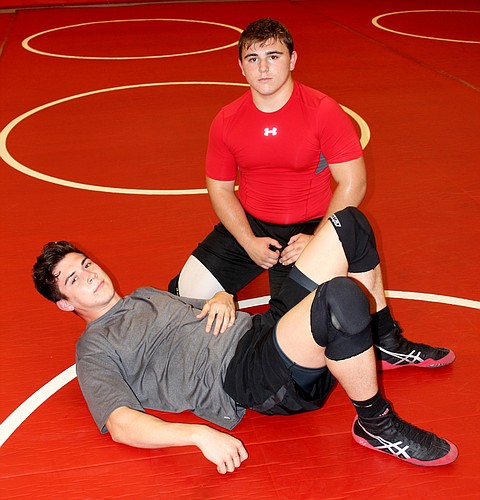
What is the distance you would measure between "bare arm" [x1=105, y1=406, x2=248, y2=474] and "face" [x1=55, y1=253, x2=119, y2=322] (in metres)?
0.45

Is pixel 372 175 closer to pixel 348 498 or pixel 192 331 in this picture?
pixel 192 331

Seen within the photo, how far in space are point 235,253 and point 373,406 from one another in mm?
1303

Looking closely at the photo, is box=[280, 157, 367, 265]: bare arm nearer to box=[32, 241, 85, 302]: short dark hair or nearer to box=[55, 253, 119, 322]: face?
box=[55, 253, 119, 322]: face

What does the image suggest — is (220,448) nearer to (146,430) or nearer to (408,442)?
(146,430)

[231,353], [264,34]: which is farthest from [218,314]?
[264,34]

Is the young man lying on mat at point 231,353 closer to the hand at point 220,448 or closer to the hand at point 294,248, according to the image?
the hand at point 220,448

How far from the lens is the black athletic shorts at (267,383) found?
2598 mm

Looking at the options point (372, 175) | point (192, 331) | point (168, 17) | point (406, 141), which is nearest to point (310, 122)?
point (192, 331)

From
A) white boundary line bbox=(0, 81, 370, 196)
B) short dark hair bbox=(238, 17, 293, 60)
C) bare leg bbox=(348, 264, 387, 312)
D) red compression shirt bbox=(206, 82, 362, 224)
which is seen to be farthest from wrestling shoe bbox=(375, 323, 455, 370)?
white boundary line bbox=(0, 81, 370, 196)

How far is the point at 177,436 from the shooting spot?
7.96 feet

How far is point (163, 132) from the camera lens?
609 centimetres

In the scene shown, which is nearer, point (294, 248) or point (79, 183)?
point (294, 248)

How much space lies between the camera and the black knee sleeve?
277 centimetres

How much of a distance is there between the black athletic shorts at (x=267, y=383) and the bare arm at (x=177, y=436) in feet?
0.73
